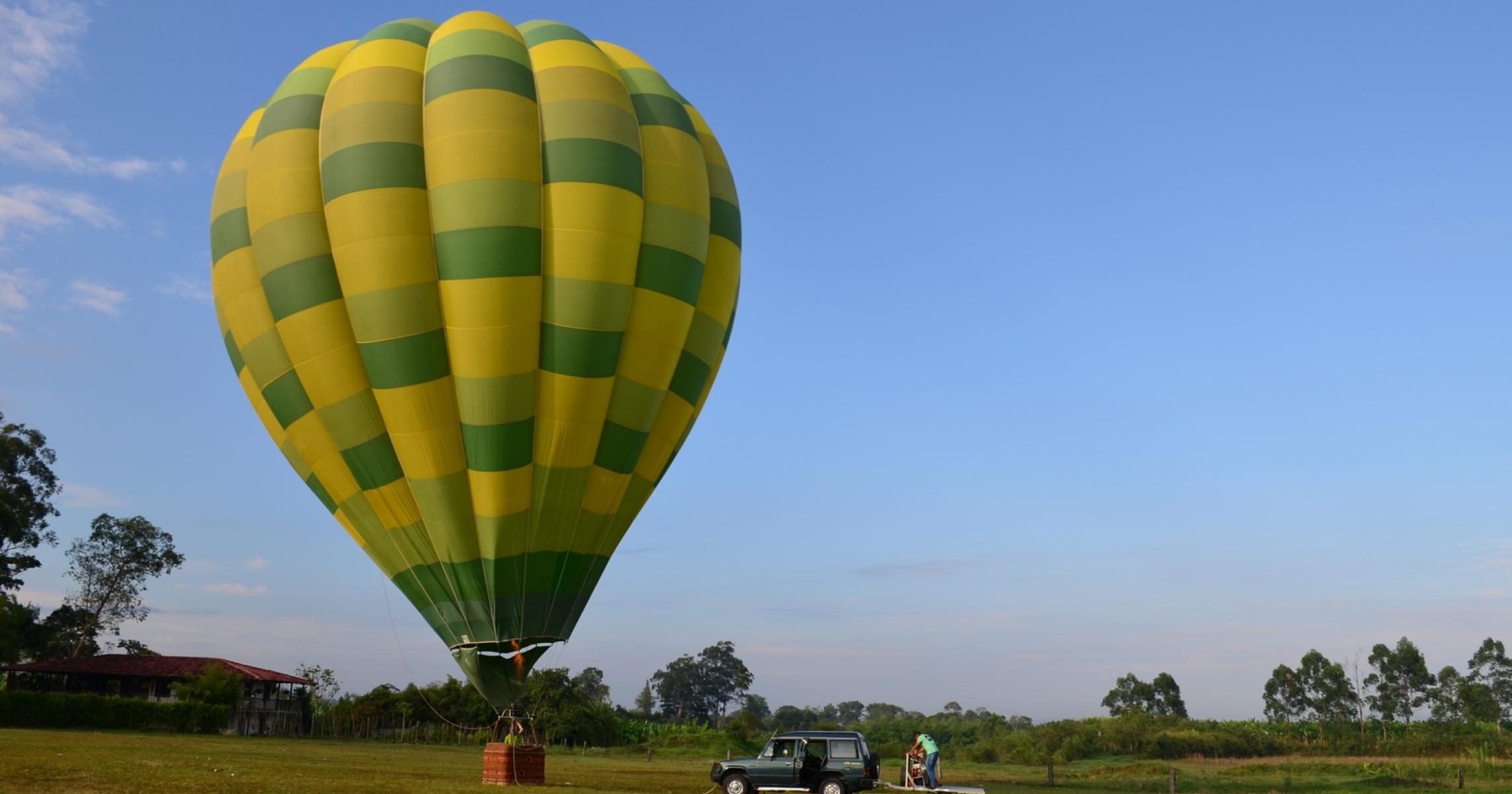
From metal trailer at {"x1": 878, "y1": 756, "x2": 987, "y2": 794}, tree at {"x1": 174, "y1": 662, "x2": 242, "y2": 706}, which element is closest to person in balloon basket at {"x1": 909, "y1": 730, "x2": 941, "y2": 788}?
metal trailer at {"x1": 878, "y1": 756, "x2": 987, "y2": 794}

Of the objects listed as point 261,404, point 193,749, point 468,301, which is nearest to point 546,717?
point 193,749

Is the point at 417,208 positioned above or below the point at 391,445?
above

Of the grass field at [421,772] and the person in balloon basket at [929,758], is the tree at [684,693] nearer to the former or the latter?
the grass field at [421,772]

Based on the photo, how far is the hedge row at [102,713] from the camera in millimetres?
40781

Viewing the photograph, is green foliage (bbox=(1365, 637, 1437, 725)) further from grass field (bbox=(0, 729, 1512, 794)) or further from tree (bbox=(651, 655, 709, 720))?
tree (bbox=(651, 655, 709, 720))

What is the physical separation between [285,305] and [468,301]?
130 inches

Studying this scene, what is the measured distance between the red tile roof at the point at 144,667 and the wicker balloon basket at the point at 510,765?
135 ft

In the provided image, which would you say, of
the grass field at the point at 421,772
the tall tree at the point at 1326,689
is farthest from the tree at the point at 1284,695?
the grass field at the point at 421,772

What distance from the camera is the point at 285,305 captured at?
17.4m

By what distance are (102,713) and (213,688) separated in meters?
6.68

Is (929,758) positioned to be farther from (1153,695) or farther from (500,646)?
(1153,695)

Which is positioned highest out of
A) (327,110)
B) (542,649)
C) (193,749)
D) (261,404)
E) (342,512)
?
(327,110)

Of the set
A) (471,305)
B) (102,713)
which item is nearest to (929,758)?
(471,305)

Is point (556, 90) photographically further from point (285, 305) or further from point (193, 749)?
point (193, 749)
